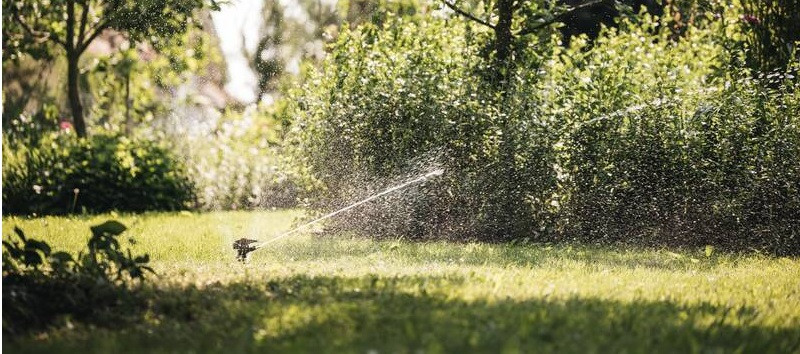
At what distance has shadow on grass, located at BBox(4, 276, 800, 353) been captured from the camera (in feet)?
12.2

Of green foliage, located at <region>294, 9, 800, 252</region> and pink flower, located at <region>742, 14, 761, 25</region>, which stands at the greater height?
pink flower, located at <region>742, 14, 761, 25</region>

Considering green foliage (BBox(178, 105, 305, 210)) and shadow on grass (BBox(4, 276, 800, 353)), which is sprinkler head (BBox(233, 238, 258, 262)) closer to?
shadow on grass (BBox(4, 276, 800, 353))

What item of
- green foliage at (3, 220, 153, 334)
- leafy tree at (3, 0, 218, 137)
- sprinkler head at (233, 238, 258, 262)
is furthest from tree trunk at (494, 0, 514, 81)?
green foliage at (3, 220, 153, 334)

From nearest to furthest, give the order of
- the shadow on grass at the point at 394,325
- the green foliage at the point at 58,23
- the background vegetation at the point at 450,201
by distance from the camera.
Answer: the shadow on grass at the point at 394,325, the background vegetation at the point at 450,201, the green foliage at the point at 58,23

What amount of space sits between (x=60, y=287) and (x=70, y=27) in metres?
6.54

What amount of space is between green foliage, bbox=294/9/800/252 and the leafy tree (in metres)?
1.92

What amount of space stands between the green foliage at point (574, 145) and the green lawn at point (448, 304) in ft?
2.98

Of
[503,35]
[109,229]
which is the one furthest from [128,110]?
[109,229]

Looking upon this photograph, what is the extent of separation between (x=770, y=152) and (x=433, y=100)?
287 cm

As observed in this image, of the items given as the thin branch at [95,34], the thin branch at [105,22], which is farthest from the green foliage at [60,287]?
the thin branch at [95,34]

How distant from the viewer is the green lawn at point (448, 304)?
379cm

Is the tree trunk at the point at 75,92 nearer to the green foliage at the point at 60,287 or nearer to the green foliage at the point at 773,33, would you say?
the green foliage at the point at 60,287

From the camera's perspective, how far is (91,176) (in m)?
9.88

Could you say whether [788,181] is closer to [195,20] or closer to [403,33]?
[403,33]
